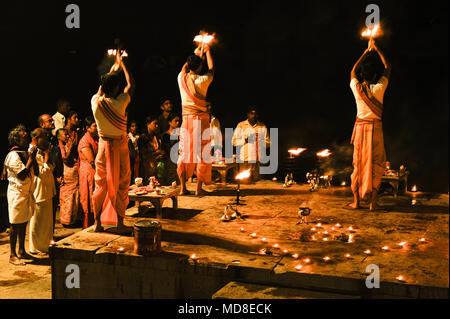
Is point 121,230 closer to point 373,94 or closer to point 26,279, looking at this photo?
point 26,279

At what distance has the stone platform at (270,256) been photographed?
4828mm

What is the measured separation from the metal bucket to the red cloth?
2.65 metres

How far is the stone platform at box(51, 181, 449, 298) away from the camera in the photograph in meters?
4.83

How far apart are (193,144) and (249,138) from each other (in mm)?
2268

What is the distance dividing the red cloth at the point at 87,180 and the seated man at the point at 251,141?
359 centimetres

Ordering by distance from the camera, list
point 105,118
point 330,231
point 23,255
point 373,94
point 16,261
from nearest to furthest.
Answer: point 105,118
point 330,231
point 16,261
point 23,255
point 373,94

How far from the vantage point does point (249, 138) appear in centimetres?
1032

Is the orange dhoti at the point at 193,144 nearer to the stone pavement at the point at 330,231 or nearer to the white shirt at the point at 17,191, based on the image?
the stone pavement at the point at 330,231

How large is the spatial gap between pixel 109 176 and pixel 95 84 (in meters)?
6.81

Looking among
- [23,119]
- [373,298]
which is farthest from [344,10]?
[373,298]

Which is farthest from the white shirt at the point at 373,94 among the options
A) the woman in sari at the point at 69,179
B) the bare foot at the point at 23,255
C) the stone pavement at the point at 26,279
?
the bare foot at the point at 23,255

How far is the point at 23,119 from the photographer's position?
11492 mm

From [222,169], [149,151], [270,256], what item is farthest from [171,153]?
[270,256]

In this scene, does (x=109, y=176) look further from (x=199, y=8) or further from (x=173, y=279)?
(x=199, y=8)
